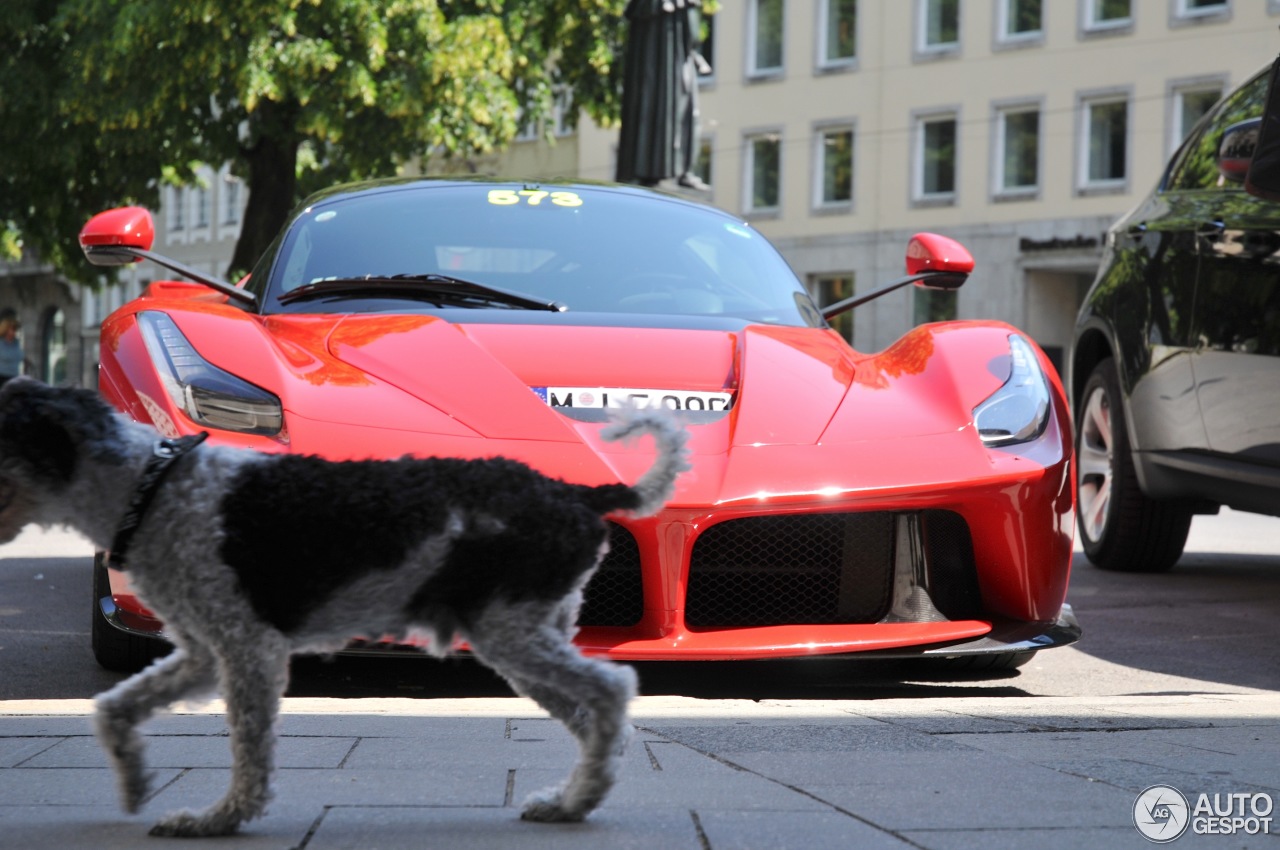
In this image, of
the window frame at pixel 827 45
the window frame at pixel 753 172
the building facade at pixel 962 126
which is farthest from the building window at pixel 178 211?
the window frame at pixel 827 45

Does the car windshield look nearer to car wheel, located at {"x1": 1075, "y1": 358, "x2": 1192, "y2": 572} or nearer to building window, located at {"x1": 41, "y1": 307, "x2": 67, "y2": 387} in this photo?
car wheel, located at {"x1": 1075, "y1": 358, "x2": 1192, "y2": 572}

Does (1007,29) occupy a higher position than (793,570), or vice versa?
(1007,29)

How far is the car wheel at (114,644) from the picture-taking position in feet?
15.5

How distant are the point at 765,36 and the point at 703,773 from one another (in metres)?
41.0

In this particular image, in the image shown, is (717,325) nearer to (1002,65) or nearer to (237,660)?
(237,660)

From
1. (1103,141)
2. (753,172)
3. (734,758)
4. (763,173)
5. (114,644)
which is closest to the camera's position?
(734,758)

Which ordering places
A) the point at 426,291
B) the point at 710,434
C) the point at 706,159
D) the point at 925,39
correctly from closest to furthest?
the point at 710,434
the point at 426,291
the point at 925,39
the point at 706,159

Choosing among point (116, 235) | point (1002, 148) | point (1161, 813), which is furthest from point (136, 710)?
point (1002, 148)

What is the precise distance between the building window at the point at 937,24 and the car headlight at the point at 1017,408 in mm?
35628

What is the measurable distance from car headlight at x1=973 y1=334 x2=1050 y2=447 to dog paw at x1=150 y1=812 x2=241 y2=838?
2652mm

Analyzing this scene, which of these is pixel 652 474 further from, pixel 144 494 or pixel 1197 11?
pixel 1197 11

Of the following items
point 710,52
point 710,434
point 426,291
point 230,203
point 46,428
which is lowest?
point 230,203

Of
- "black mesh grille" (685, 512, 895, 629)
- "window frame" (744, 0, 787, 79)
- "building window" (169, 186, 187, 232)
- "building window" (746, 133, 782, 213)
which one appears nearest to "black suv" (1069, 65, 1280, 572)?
"black mesh grille" (685, 512, 895, 629)

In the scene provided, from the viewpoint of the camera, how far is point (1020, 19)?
38.8 m
